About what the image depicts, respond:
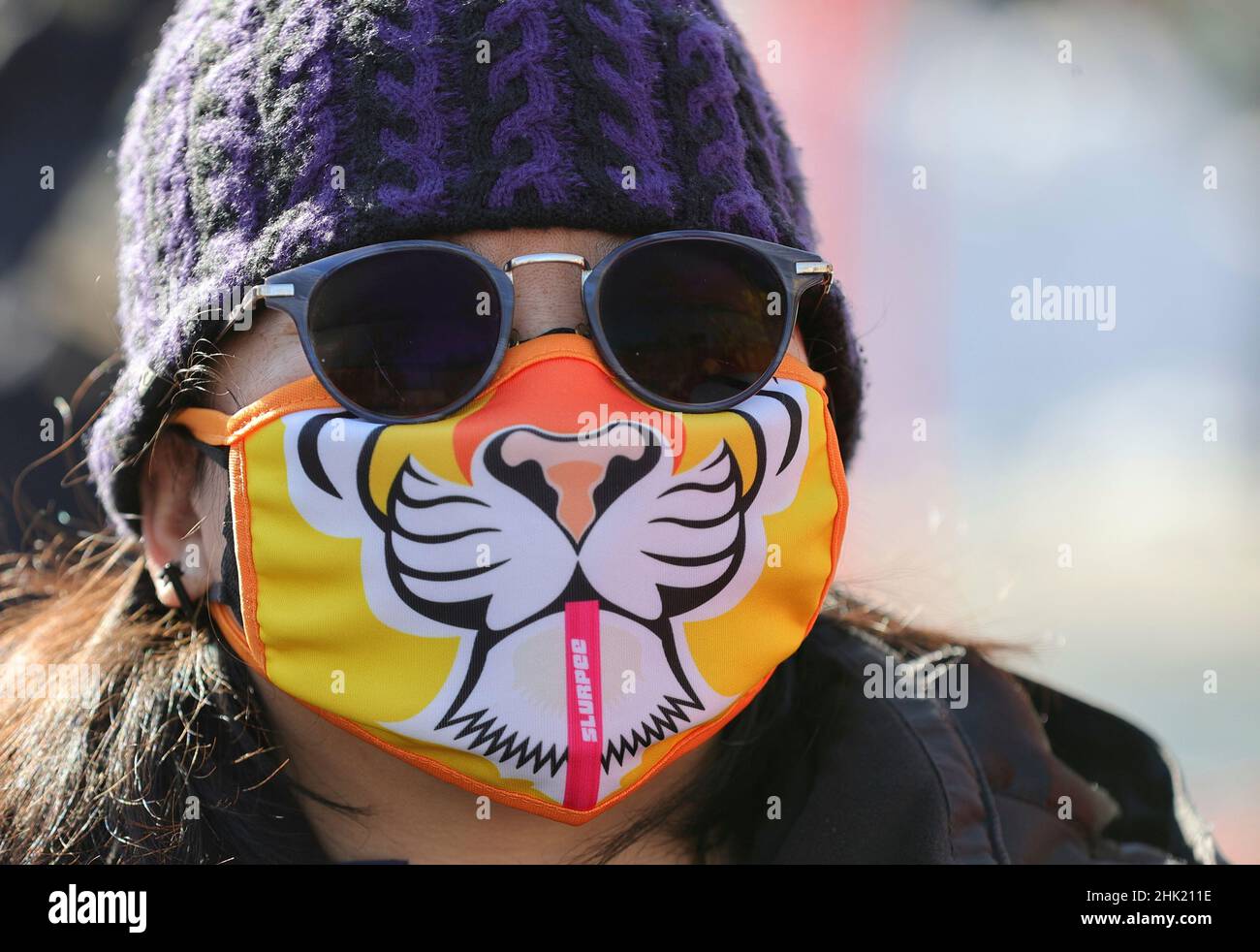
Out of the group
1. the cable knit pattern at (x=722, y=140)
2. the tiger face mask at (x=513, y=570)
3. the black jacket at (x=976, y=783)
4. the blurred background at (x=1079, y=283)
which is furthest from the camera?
the blurred background at (x=1079, y=283)

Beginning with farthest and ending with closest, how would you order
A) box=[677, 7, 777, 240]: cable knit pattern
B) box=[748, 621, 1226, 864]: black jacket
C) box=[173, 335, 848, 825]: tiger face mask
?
box=[748, 621, 1226, 864]: black jacket
box=[677, 7, 777, 240]: cable knit pattern
box=[173, 335, 848, 825]: tiger face mask

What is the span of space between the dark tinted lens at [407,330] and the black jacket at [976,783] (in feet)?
2.87

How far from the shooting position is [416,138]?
1.41m

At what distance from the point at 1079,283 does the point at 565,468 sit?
10.7 feet

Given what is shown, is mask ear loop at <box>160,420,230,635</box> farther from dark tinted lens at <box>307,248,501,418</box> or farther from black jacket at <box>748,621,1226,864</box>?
black jacket at <box>748,621,1226,864</box>

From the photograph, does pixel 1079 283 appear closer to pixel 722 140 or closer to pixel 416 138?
pixel 722 140

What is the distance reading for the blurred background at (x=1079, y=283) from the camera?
13.0 feet

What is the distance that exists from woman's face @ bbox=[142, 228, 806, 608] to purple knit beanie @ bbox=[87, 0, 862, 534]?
0.03m

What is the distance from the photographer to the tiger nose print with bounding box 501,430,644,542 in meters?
1.34

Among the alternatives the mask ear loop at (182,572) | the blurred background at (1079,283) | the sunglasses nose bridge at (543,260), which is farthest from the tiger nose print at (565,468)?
the blurred background at (1079,283)

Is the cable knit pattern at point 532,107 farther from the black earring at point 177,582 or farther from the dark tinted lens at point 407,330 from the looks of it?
A: the black earring at point 177,582

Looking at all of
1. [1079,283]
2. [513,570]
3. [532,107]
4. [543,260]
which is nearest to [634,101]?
[532,107]

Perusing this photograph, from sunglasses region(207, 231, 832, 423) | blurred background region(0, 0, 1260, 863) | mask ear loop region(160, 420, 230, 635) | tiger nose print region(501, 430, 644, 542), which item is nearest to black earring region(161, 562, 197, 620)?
mask ear loop region(160, 420, 230, 635)

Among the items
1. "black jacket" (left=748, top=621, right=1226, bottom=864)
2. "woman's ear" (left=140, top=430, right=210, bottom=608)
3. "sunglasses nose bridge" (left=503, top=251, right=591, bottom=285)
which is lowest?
"black jacket" (left=748, top=621, right=1226, bottom=864)
